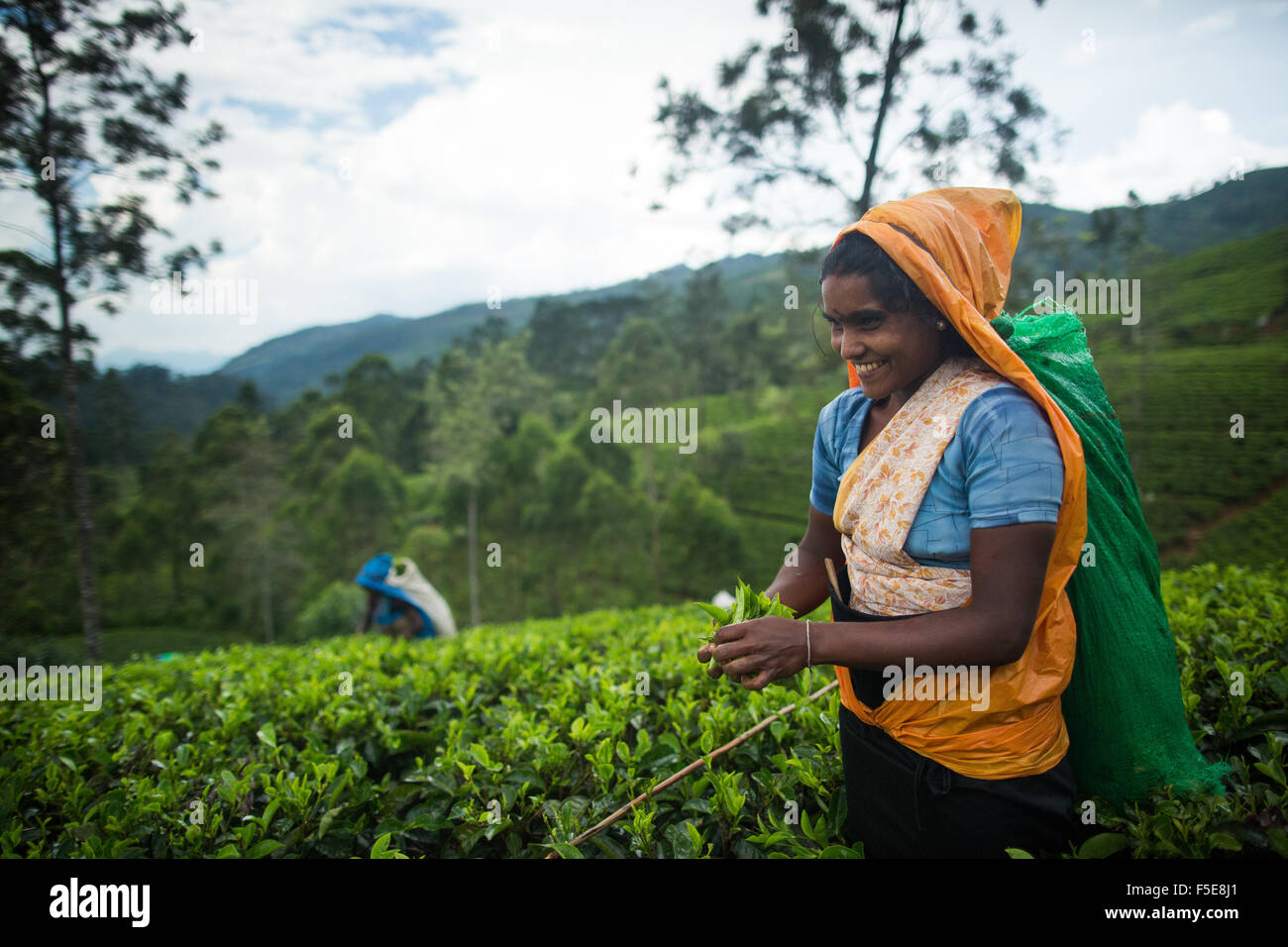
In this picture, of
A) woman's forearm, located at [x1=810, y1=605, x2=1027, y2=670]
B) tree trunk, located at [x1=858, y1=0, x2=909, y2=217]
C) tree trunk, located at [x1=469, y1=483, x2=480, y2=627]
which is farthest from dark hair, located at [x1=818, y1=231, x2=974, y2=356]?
tree trunk, located at [x1=469, y1=483, x2=480, y2=627]

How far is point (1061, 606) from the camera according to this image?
1.30 meters

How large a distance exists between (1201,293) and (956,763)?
52.6 metres

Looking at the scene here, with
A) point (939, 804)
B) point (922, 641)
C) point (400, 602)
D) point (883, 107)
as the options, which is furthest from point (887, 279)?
point (883, 107)

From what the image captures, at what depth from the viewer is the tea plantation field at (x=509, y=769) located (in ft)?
5.39

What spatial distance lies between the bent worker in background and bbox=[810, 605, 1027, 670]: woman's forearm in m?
5.19

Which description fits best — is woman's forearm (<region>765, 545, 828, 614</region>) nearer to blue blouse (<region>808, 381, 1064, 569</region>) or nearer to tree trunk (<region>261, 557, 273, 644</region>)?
blue blouse (<region>808, 381, 1064, 569</region>)

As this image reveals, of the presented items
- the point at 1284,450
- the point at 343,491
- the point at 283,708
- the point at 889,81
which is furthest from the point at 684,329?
the point at 283,708

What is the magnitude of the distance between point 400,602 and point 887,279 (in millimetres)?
5683

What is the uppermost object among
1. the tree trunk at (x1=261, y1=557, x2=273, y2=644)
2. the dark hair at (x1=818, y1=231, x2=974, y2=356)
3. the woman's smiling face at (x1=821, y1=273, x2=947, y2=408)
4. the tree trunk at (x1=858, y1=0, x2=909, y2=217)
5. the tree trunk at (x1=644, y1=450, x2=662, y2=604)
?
the tree trunk at (x1=858, y1=0, x2=909, y2=217)

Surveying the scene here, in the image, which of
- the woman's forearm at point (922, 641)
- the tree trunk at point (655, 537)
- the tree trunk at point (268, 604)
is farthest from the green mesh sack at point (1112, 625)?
the tree trunk at point (268, 604)

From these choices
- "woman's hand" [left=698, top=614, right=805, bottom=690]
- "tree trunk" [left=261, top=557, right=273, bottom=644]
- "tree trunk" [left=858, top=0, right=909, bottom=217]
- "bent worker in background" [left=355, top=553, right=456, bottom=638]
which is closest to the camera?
"woman's hand" [left=698, top=614, right=805, bottom=690]

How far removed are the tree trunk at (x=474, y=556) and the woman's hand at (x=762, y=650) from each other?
21.0 m

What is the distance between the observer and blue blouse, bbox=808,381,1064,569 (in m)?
1.15

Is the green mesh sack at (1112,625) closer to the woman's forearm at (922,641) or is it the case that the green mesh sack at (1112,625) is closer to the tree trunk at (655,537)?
the woman's forearm at (922,641)
